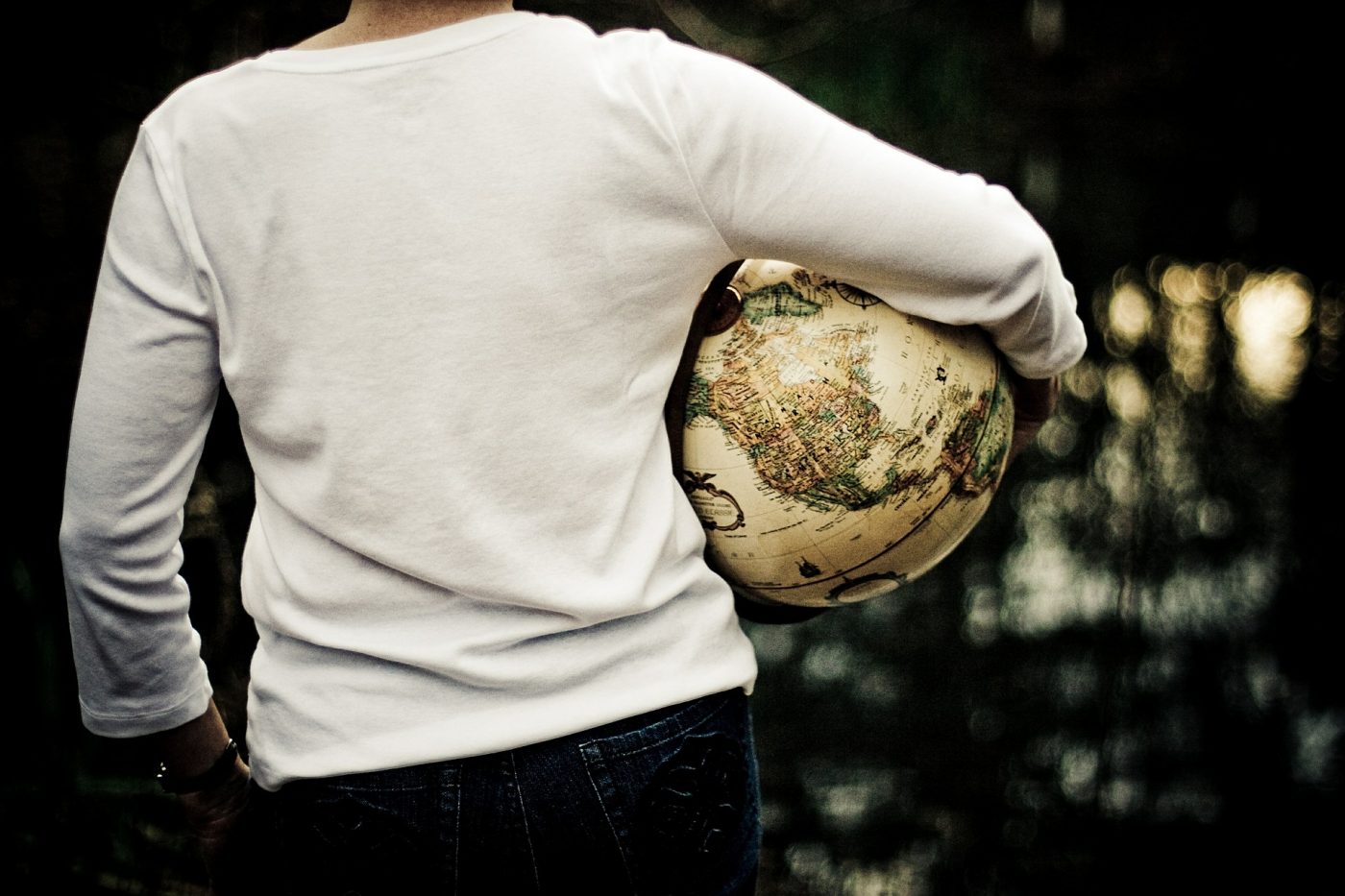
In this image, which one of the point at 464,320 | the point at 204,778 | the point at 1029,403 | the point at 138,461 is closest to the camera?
the point at 464,320

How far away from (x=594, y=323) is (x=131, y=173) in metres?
0.43

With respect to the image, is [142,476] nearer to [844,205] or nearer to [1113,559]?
[844,205]

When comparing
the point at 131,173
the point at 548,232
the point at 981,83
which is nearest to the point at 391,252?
the point at 548,232

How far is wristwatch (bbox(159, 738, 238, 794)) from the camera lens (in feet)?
4.31

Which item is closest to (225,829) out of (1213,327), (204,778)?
(204,778)

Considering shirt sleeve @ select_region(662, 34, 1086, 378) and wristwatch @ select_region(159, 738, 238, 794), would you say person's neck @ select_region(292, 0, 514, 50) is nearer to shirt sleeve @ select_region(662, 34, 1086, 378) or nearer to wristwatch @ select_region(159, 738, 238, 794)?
shirt sleeve @ select_region(662, 34, 1086, 378)

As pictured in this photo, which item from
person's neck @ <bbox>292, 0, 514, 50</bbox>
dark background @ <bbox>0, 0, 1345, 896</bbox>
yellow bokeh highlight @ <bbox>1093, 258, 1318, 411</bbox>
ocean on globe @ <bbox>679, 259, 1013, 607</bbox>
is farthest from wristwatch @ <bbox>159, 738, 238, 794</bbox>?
yellow bokeh highlight @ <bbox>1093, 258, 1318, 411</bbox>

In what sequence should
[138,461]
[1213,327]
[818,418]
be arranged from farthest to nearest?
[1213,327] < [818,418] < [138,461]

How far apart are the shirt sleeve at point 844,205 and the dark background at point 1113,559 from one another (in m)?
2.32

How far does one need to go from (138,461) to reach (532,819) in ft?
1.67

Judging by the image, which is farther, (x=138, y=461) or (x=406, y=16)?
(x=138, y=461)

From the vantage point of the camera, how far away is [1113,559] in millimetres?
3559

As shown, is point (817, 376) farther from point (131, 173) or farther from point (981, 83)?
point (981, 83)

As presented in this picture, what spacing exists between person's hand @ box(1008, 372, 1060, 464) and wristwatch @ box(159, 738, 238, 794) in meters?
1.01
